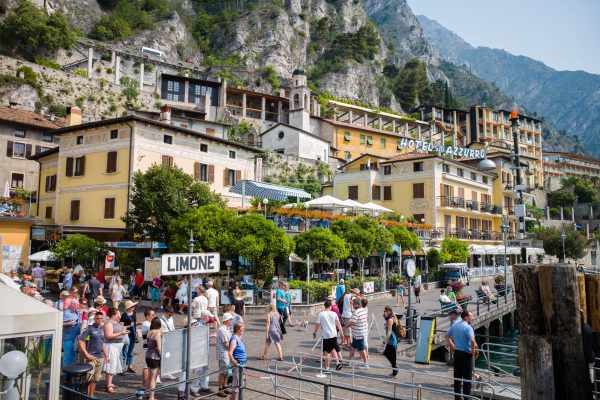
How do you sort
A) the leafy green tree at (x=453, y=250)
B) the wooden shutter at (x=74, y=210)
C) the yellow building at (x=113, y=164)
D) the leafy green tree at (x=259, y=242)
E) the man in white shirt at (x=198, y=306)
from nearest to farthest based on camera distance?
the man in white shirt at (x=198, y=306) < the leafy green tree at (x=259, y=242) < the yellow building at (x=113, y=164) < the wooden shutter at (x=74, y=210) < the leafy green tree at (x=453, y=250)

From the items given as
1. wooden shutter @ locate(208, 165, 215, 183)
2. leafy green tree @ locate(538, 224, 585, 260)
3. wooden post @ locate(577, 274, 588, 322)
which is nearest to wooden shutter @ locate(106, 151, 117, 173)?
wooden shutter @ locate(208, 165, 215, 183)

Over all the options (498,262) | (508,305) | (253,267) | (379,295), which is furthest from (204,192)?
(498,262)

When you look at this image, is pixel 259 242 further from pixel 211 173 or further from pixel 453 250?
pixel 453 250

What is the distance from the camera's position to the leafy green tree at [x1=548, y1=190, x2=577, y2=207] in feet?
267

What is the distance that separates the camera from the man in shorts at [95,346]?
873cm

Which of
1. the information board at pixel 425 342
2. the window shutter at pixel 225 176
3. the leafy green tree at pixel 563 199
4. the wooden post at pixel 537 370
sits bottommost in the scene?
the information board at pixel 425 342

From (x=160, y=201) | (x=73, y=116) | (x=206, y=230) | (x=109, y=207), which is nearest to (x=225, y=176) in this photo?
(x=109, y=207)

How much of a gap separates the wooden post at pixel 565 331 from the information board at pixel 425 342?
23.4ft

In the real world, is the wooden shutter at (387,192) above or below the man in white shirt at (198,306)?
above

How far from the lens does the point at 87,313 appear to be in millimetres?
11375

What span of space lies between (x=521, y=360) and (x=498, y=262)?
1929 inches

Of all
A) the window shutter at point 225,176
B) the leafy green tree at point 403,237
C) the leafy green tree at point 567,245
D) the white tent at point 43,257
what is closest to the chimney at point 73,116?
the window shutter at point 225,176

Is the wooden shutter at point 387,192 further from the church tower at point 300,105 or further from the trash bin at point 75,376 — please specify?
the trash bin at point 75,376

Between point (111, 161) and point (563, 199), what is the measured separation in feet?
255
